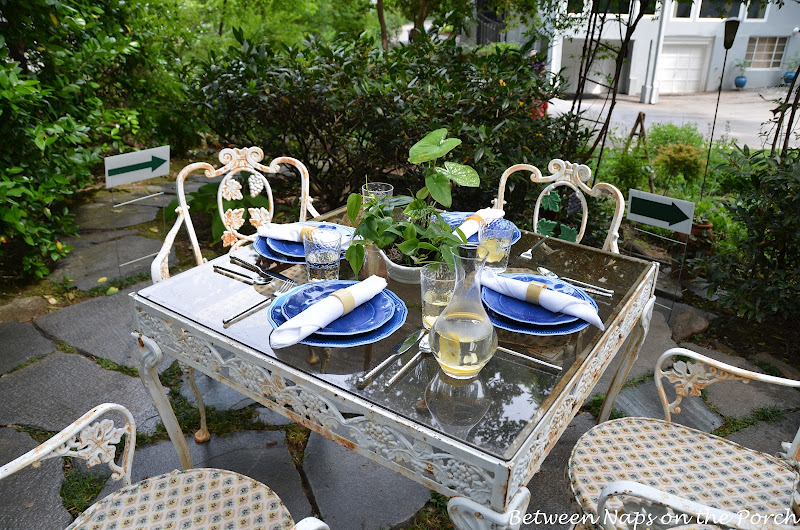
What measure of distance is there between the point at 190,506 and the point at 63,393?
4.55 feet

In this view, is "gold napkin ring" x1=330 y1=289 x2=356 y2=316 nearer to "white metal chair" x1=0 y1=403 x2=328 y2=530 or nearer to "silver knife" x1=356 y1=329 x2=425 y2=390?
"silver knife" x1=356 y1=329 x2=425 y2=390

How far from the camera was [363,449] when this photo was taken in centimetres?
122

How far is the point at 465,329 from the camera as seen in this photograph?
124 cm

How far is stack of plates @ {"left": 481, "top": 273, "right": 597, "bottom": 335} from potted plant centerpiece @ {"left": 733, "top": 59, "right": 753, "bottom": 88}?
9050mm

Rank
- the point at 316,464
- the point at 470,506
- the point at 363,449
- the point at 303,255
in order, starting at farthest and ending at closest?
1. the point at 316,464
2. the point at 303,255
3. the point at 363,449
4. the point at 470,506

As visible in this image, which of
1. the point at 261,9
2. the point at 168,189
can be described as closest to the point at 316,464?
the point at 168,189

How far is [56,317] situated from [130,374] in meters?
0.71

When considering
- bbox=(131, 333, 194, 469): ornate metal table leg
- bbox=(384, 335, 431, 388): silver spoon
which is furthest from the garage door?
bbox=(131, 333, 194, 469): ornate metal table leg

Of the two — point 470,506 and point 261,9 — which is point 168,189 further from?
point 470,506

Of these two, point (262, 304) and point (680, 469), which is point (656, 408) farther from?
point (262, 304)

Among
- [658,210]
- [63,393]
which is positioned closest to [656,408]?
[658,210]

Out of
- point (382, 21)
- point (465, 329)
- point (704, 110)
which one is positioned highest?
point (382, 21)

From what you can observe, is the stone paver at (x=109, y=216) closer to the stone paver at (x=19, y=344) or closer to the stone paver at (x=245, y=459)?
the stone paver at (x=19, y=344)

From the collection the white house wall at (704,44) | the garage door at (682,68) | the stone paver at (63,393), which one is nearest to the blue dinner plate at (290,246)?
the stone paver at (63,393)
